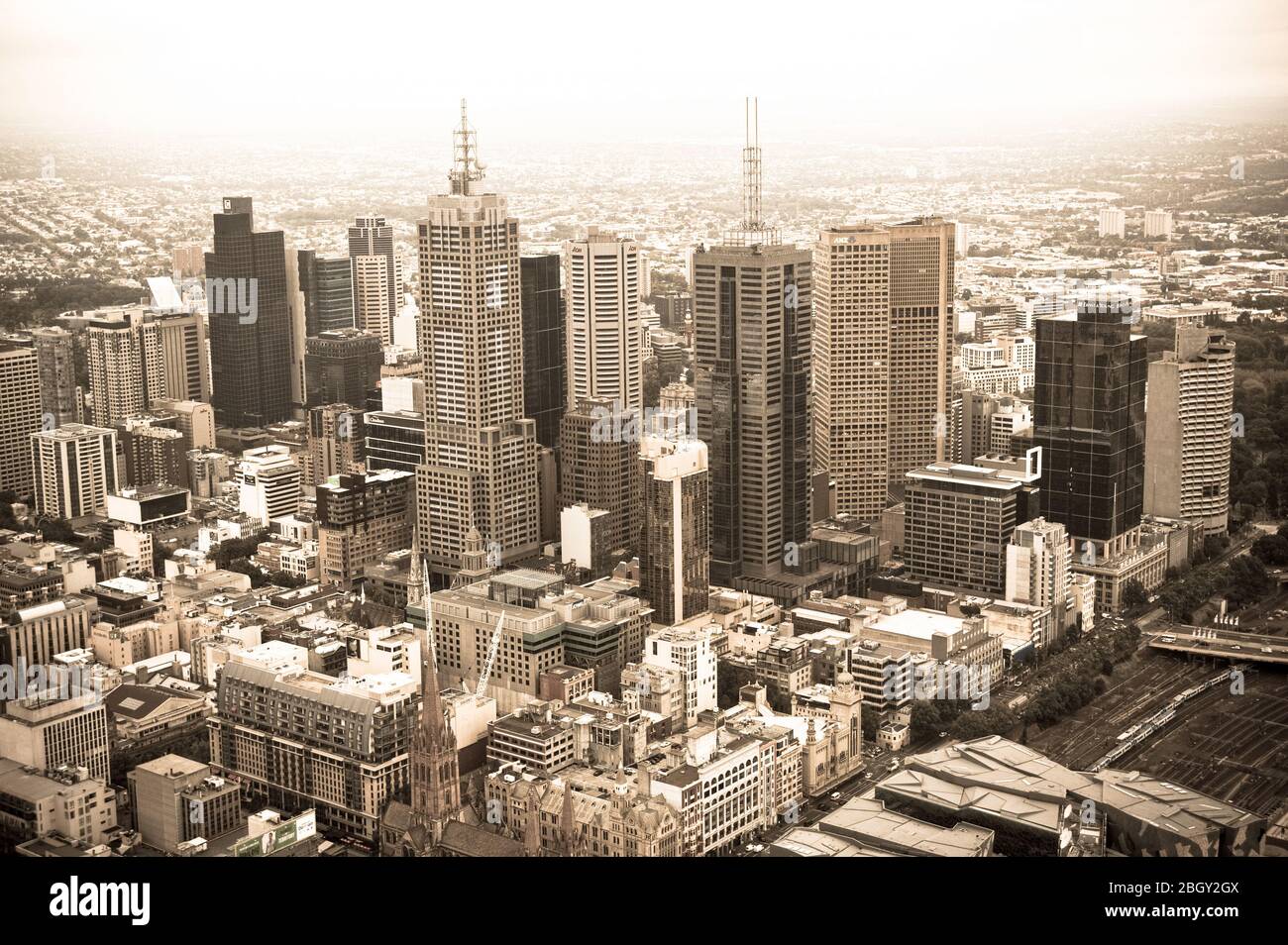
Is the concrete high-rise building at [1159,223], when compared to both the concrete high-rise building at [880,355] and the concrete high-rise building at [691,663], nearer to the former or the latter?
the concrete high-rise building at [880,355]

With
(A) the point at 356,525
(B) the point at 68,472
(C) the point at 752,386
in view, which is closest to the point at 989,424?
(C) the point at 752,386

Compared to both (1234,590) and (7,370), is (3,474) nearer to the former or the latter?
(7,370)

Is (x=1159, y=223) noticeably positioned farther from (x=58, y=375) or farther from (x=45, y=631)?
(x=58, y=375)

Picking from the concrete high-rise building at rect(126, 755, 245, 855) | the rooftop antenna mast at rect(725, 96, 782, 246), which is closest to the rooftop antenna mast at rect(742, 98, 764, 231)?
the rooftop antenna mast at rect(725, 96, 782, 246)

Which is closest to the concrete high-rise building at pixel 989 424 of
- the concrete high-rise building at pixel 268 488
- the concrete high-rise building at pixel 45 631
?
the concrete high-rise building at pixel 268 488

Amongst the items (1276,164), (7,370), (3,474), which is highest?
(1276,164)
